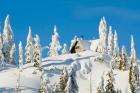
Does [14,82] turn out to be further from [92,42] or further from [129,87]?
[92,42]

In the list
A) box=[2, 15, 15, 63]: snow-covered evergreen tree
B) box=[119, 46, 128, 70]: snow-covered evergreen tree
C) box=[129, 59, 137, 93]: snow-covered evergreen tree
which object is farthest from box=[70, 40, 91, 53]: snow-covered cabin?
box=[129, 59, 137, 93]: snow-covered evergreen tree

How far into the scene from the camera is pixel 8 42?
185 m

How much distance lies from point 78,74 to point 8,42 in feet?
145

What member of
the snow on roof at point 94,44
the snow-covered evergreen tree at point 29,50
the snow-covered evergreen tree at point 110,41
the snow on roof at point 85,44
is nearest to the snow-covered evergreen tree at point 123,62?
the snow on roof at point 85,44

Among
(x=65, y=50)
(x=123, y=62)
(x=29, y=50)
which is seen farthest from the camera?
(x=65, y=50)

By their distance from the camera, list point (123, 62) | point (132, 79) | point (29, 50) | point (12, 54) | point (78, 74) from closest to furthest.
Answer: point (132, 79) < point (78, 74) < point (123, 62) < point (29, 50) < point (12, 54)

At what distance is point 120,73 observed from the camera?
144 meters

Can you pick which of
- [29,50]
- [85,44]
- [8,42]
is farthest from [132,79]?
[8,42]

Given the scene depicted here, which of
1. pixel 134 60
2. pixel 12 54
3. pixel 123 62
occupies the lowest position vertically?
pixel 123 62

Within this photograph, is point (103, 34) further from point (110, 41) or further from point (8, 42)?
point (8, 42)

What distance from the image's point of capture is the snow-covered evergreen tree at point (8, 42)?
180 m

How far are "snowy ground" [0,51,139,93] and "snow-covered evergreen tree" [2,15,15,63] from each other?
20745 millimetres

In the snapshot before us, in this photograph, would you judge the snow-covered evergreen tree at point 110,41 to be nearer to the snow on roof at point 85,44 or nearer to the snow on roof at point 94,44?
the snow on roof at point 94,44

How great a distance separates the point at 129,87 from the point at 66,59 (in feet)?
87.9
